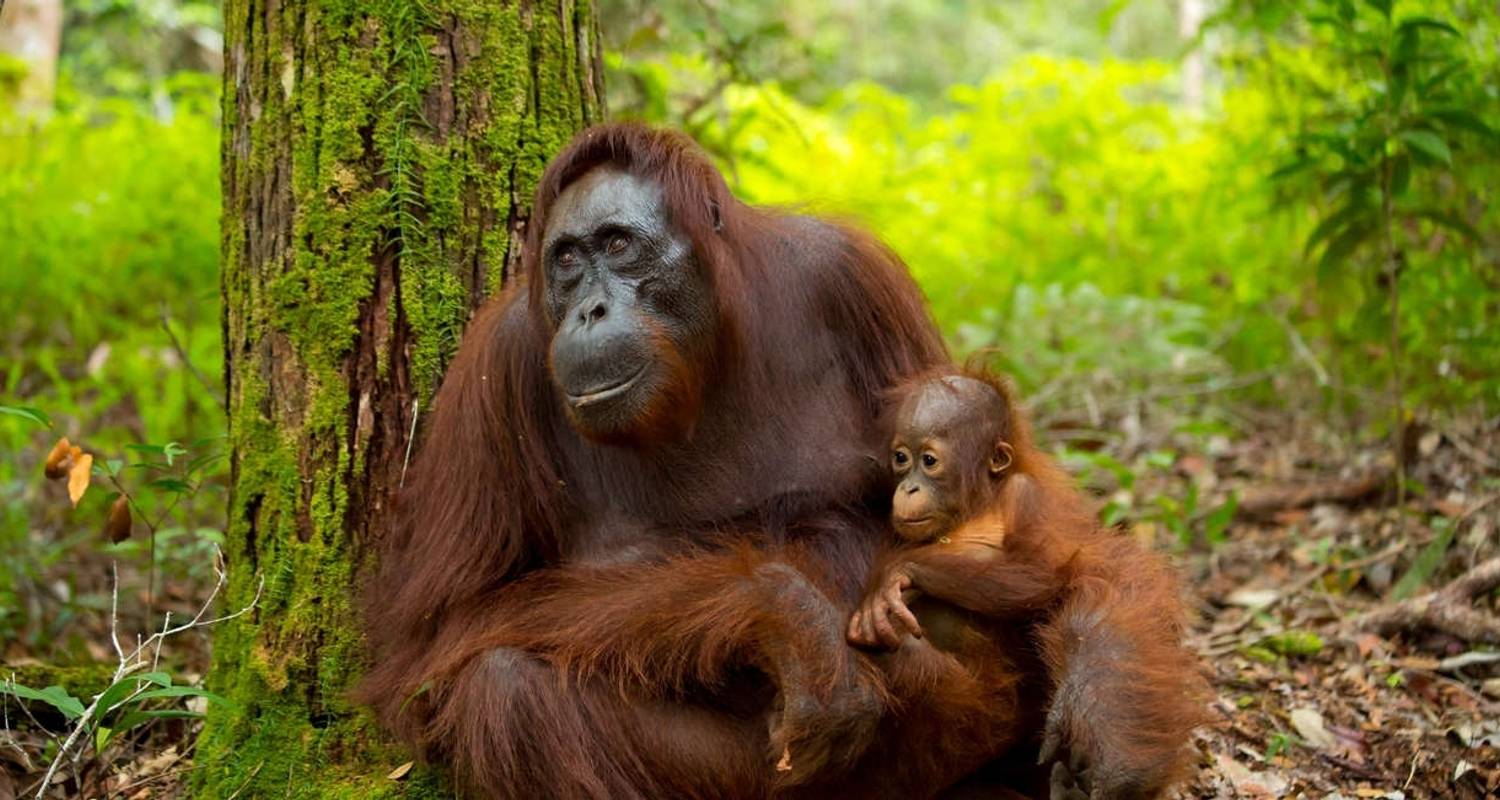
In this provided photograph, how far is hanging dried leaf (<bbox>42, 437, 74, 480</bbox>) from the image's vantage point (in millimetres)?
3545

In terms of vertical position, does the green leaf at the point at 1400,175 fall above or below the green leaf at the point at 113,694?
above

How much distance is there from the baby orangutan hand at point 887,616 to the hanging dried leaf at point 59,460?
6.81ft

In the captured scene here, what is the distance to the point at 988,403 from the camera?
3596mm

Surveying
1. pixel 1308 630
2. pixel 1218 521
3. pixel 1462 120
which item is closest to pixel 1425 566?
pixel 1308 630

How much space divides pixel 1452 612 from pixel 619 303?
128 inches

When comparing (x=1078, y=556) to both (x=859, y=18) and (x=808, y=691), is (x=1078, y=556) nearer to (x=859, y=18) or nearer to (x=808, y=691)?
(x=808, y=691)

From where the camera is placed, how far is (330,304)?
3701mm

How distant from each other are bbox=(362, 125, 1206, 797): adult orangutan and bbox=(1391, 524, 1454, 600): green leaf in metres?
2.43

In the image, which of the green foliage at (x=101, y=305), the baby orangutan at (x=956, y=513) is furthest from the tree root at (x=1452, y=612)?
→ the green foliage at (x=101, y=305)

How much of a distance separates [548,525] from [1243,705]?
2432 mm

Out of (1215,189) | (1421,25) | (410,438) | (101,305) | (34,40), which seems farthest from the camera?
(34,40)

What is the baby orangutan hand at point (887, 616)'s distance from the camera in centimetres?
310

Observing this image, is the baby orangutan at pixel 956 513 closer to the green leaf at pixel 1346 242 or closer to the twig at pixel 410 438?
the twig at pixel 410 438

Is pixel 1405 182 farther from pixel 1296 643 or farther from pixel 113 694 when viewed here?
pixel 113 694
